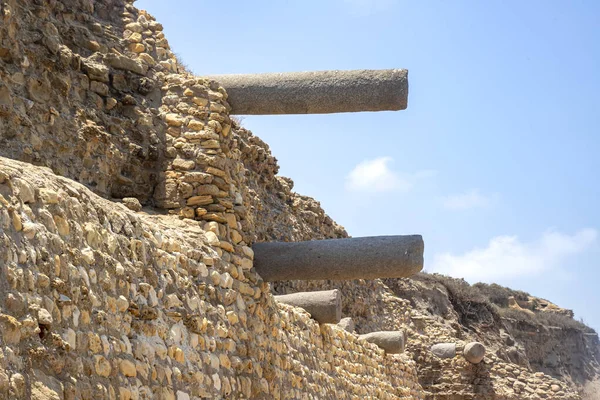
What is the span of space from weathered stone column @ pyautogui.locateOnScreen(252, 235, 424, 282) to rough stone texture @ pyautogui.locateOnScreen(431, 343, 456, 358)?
10211mm

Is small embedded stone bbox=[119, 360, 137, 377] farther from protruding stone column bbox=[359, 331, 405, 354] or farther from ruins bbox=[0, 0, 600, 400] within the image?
protruding stone column bbox=[359, 331, 405, 354]

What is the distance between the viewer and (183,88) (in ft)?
25.1

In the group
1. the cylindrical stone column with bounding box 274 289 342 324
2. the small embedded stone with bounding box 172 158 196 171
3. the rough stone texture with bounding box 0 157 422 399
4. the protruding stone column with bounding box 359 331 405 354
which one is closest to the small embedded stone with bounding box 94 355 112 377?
the rough stone texture with bounding box 0 157 422 399

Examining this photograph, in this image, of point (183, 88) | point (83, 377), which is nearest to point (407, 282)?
point (183, 88)

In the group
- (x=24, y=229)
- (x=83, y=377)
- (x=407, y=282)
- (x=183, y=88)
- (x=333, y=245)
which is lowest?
(x=83, y=377)

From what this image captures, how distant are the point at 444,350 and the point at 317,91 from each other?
11.3 metres

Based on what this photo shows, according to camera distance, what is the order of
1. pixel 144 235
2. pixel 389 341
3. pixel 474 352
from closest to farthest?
pixel 144 235, pixel 389 341, pixel 474 352

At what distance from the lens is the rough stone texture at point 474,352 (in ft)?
56.6

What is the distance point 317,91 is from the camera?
7324 millimetres

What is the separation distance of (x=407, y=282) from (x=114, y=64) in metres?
17.1

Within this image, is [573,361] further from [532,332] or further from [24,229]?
[24,229]

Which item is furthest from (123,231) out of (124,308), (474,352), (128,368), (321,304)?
(474,352)

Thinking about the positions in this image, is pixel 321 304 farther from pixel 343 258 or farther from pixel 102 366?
pixel 102 366

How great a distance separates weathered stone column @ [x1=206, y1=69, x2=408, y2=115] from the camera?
23.6 ft
